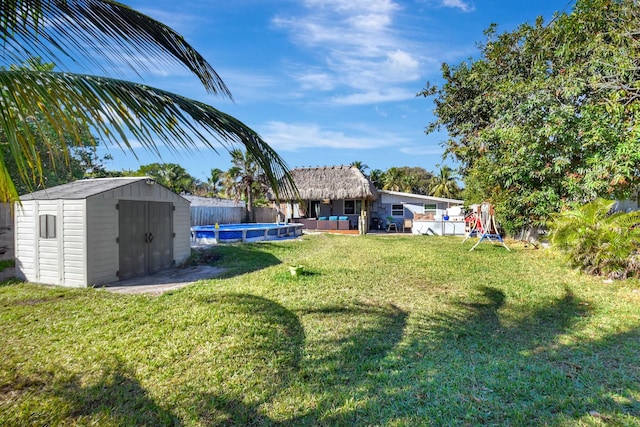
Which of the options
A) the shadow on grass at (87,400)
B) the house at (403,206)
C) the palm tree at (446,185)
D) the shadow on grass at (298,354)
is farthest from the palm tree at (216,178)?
the shadow on grass at (87,400)

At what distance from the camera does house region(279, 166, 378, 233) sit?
20.7m

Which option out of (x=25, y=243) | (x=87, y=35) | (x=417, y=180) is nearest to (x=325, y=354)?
(x=87, y=35)

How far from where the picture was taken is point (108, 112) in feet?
5.42

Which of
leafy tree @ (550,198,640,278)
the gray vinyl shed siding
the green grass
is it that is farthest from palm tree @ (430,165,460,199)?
the gray vinyl shed siding

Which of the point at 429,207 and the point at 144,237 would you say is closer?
the point at 144,237

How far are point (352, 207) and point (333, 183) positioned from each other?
2153 mm

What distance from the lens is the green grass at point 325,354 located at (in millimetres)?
2570

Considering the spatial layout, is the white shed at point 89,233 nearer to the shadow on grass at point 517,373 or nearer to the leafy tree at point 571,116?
the shadow on grass at point 517,373

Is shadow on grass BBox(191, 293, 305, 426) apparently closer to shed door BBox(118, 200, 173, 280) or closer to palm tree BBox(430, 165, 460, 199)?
shed door BBox(118, 200, 173, 280)

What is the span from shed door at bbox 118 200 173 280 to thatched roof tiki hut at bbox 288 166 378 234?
12743mm

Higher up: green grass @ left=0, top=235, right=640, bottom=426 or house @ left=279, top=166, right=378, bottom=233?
house @ left=279, top=166, right=378, bottom=233

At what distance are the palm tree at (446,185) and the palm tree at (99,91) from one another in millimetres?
33616

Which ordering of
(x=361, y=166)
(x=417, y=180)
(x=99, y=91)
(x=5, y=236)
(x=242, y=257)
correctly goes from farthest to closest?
(x=417, y=180), (x=361, y=166), (x=242, y=257), (x=5, y=236), (x=99, y=91)

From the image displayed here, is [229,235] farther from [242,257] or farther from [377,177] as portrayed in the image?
[377,177]
